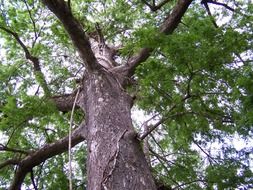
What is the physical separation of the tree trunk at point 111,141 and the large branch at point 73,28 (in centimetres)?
19

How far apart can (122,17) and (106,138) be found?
2.85 metres

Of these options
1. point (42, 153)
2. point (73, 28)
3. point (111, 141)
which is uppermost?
point (73, 28)

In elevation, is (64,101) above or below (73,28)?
above

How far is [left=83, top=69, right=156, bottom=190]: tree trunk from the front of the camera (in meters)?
2.13

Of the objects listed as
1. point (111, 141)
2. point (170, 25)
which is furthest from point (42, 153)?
point (170, 25)

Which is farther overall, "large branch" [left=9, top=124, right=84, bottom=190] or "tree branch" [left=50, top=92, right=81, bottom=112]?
"tree branch" [left=50, top=92, right=81, bottom=112]

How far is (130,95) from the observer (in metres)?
3.31

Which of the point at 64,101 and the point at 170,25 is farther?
the point at 64,101

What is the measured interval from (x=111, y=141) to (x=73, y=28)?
0.96 metres

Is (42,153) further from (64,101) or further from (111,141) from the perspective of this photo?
(111,141)

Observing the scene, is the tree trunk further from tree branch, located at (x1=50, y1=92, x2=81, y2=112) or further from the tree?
tree branch, located at (x1=50, y1=92, x2=81, y2=112)

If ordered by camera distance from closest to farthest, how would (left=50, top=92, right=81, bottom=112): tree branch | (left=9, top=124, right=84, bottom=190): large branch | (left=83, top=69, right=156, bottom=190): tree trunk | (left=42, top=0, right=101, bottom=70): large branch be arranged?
(left=83, top=69, right=156, bottom=190): tree trunk → (left=42, top=0, right=101, bottom=70): large branch → (left=9, top=124, right=84, bottom=190): large branch → (left=50, top=92, right=81, bottom=112): tree branch

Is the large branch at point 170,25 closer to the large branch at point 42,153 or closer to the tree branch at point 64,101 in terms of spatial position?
the tree branch at point 64,101

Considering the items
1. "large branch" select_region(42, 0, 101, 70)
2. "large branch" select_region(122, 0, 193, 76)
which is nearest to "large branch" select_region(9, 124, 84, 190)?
"large branch" select_region(42, 0, 101, 70)
